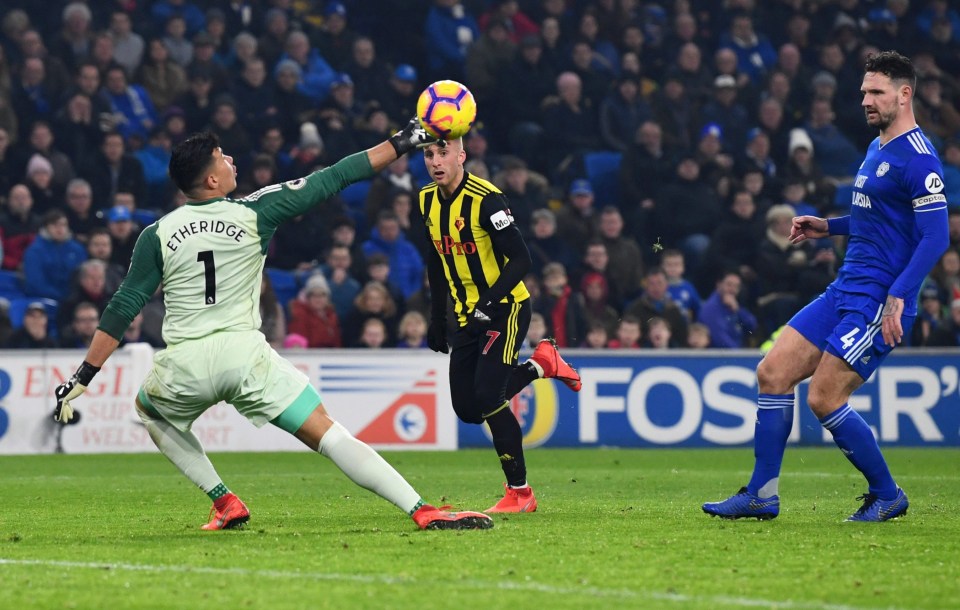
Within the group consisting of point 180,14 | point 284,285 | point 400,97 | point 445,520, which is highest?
point 180,14

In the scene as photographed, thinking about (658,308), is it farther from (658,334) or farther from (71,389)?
(71,389)

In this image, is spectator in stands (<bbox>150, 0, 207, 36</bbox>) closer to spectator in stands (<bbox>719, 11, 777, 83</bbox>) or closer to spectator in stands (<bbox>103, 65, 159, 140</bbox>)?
spectator in stands (<bbox>103, 65, 159, 140</bbox>)

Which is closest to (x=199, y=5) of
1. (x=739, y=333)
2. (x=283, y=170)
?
(x=283, y=170)

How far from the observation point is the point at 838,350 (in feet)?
25.7

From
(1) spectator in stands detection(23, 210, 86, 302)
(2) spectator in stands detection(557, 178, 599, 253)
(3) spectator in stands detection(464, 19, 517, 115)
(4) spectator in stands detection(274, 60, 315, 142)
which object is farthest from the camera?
(3) spectator in stands detection(464, 19, 517, 115)

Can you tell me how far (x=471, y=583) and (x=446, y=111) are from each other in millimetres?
3050

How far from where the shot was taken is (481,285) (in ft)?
30.4

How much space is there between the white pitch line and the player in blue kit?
261 cm

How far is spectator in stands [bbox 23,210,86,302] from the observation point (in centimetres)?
1648

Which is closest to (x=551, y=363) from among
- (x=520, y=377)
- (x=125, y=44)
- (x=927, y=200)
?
(x=520, y=377)

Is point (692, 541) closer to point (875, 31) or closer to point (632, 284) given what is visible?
point (632, 284)

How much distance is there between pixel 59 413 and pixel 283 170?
11318 millimetres

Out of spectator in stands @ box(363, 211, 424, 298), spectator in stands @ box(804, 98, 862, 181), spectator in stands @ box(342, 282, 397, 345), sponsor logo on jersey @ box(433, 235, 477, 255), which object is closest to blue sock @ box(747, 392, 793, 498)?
sponsor logo on jersey @ box(433, 235, 477, 255)

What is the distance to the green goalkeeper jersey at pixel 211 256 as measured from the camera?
289 inches
